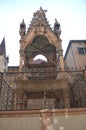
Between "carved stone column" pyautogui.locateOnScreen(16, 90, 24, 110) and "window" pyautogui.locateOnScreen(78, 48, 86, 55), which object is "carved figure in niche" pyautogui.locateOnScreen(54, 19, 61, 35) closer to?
"window" pyautogui.locateOnScreen(78, 48, 86, 55)

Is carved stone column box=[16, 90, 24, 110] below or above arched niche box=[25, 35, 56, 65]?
below

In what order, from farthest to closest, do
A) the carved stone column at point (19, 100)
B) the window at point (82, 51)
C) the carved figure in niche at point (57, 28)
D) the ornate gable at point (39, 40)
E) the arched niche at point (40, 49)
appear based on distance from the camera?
the window at point (82, 51), the arched niche at point (40, 49), the carved figure in niche at point (57, 28), the ornate gable at point (39, 40), the carved stone column at point (19, 100)

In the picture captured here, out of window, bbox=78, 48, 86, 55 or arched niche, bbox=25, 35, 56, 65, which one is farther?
window, bbox=78, 48, 86, 55

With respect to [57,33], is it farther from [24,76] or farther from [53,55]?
[24,76]

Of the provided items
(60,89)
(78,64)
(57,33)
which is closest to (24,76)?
(60,89)

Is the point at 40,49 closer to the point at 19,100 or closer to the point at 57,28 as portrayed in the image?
the point at 57,28

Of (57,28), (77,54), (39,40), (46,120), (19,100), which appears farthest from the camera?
(77,54)

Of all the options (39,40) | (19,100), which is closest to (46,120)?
(19,100)

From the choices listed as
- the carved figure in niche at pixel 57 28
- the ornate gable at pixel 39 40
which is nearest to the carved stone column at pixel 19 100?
the ornate gable at pixel 39 40

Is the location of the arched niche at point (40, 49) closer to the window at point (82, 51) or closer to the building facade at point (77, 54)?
the building facade at point (77, 54)

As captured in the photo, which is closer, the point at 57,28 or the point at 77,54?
the point at 57,28

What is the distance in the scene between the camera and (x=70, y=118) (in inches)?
242

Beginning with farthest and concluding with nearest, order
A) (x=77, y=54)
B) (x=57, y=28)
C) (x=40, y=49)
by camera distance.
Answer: (x=77, y=54)
(x=40, y=49)
(x=57, y=28)

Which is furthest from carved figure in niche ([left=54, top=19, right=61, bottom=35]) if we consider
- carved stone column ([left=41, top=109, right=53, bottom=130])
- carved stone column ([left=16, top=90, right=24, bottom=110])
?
carved stone column ([left=41, top=109, right=53, bottom=130])
